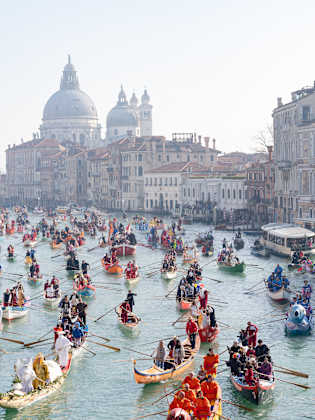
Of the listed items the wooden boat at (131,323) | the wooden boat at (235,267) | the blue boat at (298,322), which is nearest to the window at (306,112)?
the wooden boat at (235,267)

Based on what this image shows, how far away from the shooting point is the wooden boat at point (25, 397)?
25.0 meters

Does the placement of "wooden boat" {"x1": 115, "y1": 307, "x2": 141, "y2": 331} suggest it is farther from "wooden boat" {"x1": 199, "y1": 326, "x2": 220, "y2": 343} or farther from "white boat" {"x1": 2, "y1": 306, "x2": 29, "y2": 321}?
"white boat" {"x1": 2, "y1": 306, "x2": 29, "y2": 321}

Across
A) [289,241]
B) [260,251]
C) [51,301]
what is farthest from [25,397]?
[260,251]

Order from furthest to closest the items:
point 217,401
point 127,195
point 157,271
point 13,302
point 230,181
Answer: point 127,195
point 230,181
point 157,271
point 13,302
point 217,401

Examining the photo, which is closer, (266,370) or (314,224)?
(266,370)

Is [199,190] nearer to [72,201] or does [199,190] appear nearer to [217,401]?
[72,201]

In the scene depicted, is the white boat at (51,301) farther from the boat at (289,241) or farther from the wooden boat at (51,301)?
the boat at (289,241)

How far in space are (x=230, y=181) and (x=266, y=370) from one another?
78.0 metres

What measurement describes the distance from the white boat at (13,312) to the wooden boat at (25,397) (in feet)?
36.7

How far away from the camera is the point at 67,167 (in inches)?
6845

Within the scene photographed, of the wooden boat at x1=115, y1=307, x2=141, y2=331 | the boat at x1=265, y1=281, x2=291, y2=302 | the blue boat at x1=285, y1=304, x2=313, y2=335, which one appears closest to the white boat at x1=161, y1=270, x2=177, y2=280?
the boat at x1=265, y1=281, x2=291, y2=302

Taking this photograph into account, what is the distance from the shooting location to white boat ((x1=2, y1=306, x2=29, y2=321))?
37700mm

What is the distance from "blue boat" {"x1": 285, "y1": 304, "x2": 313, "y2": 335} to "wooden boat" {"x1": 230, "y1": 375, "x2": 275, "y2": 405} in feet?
25.3

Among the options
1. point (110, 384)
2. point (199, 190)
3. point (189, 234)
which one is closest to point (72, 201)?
point (199, 190)
